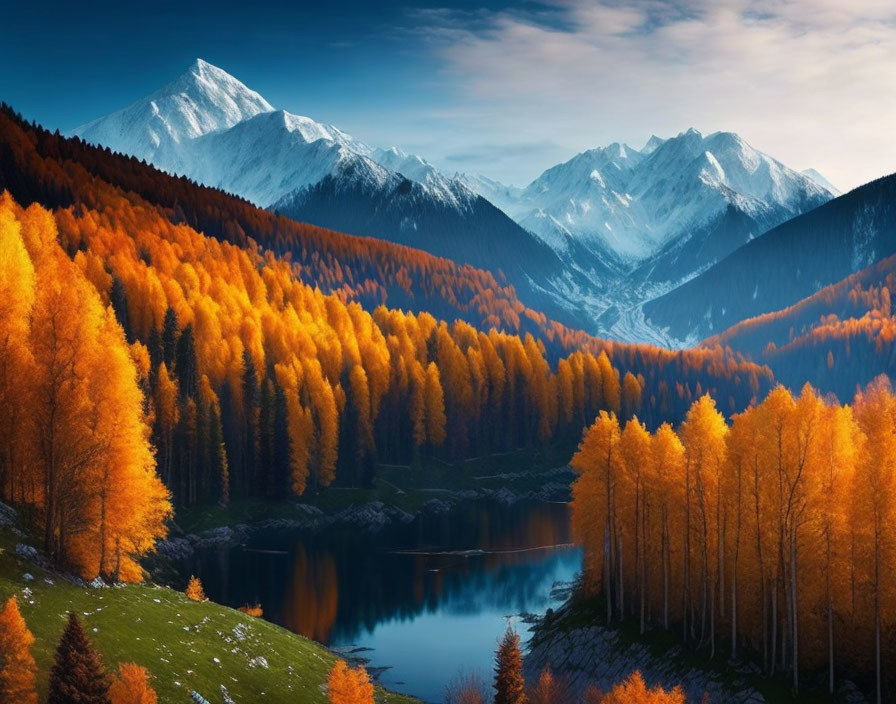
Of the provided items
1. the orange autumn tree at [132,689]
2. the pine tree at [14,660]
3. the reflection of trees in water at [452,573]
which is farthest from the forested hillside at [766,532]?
the pine tree at [14,660]

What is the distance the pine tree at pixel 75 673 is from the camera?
4025 cm

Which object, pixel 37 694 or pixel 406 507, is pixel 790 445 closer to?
pixel 37 694

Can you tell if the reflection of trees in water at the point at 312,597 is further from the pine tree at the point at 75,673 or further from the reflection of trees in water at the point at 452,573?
the pine tree at the point at 75,673

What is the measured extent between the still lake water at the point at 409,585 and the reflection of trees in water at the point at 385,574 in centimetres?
13

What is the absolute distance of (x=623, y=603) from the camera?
255 feet

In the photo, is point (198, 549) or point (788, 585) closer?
point (788, 585)

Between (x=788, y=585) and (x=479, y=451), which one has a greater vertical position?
(x=479, y=451)

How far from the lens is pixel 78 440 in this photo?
59312mm

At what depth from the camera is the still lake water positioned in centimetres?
8888

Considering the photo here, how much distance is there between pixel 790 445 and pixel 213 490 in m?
103

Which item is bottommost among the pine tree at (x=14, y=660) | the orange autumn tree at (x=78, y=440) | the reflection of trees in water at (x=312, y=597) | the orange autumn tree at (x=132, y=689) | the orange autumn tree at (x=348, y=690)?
the reflection of trees in water at (x=312, y=597)

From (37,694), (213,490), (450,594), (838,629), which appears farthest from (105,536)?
(213,490)

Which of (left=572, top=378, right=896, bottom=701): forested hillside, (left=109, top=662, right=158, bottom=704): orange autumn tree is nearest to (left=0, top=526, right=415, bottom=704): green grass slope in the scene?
(left=109, top=662, right=158, bottom=704): orange autumn tree

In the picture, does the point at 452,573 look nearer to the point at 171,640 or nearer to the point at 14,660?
the point at 171,640
